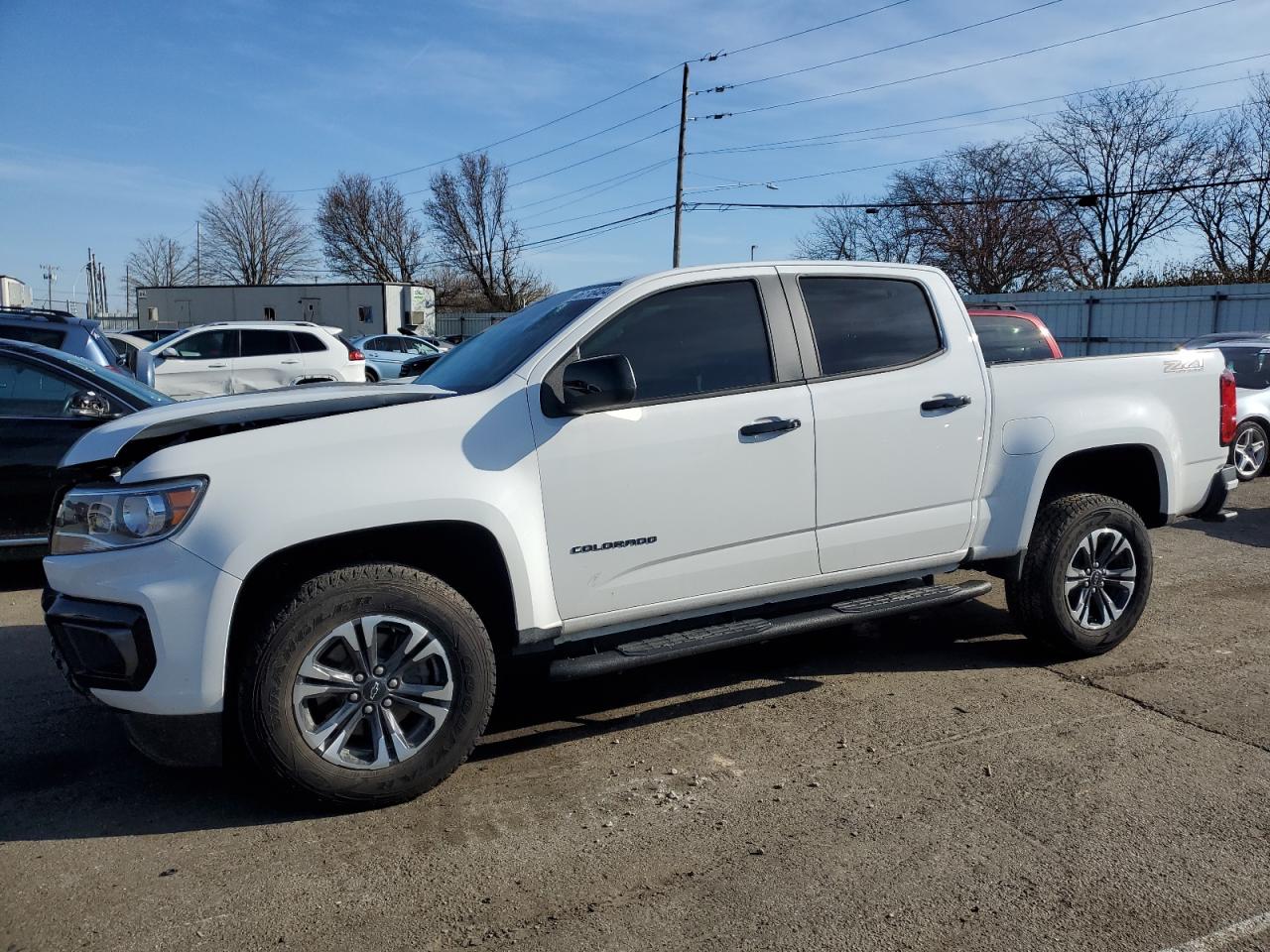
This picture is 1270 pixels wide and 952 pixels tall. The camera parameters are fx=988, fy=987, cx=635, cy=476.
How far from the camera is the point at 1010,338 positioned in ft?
32.0

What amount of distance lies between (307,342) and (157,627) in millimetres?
13787

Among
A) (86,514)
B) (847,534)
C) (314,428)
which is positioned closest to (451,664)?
(314,428)

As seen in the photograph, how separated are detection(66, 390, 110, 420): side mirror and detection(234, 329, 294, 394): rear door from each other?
9.10 m

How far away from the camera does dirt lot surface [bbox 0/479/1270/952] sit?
9.20ft

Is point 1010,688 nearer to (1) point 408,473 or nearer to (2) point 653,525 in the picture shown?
(2) point 653,525

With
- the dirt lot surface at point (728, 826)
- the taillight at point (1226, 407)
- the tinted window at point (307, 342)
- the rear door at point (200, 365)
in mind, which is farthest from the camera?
the tinted window at point (307, 342)

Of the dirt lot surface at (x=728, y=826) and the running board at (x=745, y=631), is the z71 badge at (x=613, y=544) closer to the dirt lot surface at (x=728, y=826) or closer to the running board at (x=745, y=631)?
the running board at (x=745, y=631)

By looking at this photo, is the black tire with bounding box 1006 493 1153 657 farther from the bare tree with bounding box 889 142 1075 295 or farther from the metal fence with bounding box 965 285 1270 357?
the bare tree with bounding box 889 142 1075 295

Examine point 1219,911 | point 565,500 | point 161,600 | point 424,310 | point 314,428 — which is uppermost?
point 424,310

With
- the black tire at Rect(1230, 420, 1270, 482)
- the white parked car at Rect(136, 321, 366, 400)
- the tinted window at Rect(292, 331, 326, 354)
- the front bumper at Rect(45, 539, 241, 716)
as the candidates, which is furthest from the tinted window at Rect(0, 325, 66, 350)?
the black tire at Rect(1230, 420, 1270, 482)

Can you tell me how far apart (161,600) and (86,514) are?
Result: 0.50 metres

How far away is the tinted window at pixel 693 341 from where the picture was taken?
3.97 metres

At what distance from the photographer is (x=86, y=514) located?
3.36 meters

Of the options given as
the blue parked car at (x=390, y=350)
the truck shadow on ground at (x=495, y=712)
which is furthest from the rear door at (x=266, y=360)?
the truck shadow on ground at (x=495, y=712)
